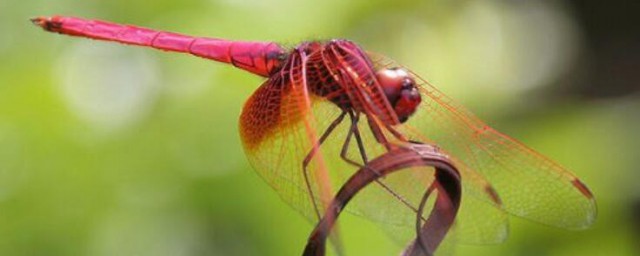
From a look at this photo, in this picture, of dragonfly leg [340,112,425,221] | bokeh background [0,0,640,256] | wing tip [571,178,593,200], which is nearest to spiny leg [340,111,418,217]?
dragonfly leg [340,112,425,221]

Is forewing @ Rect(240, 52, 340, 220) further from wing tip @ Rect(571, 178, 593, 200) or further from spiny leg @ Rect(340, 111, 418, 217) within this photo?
wing tip @ Rect(571, 178, 593, 200)

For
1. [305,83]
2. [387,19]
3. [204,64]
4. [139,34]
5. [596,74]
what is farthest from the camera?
[596,74]

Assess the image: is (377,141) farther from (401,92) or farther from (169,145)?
(169,145)

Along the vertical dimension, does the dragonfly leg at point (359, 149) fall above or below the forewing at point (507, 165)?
below

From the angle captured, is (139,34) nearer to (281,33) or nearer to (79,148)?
(79,148)

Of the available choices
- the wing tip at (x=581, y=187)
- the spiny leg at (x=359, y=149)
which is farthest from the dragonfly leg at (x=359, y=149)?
the wing tip at (x=581, y=187)

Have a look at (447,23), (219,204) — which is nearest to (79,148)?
(219,204)

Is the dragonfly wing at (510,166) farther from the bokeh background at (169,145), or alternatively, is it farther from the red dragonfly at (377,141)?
the bokeh background at (169,145)

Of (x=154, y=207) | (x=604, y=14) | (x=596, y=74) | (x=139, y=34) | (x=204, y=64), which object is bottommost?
(x=154, y=207)
